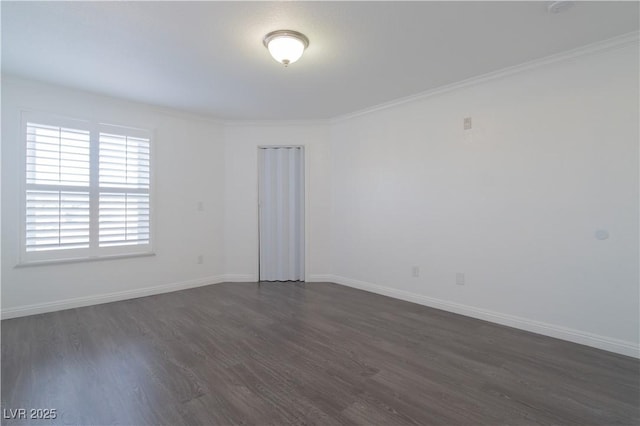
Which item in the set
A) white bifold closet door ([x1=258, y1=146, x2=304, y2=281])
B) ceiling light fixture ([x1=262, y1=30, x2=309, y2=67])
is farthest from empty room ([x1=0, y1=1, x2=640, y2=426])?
white bifold closet door ([x1=258, y1=146, x2=304, y2=281])

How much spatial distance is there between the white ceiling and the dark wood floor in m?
2.65

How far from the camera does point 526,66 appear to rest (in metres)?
2.95

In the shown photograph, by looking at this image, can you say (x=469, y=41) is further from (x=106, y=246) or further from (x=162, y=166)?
(x=106, y=246)

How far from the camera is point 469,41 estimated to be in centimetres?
255

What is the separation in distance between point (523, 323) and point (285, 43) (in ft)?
11.4

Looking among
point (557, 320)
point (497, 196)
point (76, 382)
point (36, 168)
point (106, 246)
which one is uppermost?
point (36, 168)

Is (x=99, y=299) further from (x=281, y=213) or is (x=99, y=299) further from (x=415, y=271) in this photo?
(x=415, y=271)

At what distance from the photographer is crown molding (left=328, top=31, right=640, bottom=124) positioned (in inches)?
98.0

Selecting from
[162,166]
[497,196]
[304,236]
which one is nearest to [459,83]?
[497,196]

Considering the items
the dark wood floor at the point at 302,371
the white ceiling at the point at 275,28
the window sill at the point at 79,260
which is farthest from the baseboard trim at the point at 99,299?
the white ceiling at the point at 275,28

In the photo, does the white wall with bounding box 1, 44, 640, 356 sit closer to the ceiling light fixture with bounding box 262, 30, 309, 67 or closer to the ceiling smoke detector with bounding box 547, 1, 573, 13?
the ceiling smoke detector with bounding box 547, 1, 573, 13

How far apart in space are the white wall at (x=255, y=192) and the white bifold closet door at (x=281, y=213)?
0.41ft

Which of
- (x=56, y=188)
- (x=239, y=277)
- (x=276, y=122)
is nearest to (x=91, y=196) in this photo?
(x=56, y=188)

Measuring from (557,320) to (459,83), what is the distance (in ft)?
8.75
